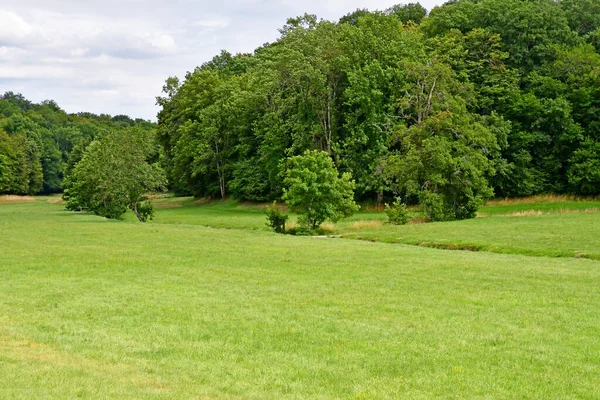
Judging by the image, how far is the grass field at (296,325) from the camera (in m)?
9.23

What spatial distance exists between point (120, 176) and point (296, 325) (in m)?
46.9

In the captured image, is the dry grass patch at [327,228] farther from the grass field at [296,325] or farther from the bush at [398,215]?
the grass field at [296,325]

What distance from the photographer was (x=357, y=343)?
1168 cm

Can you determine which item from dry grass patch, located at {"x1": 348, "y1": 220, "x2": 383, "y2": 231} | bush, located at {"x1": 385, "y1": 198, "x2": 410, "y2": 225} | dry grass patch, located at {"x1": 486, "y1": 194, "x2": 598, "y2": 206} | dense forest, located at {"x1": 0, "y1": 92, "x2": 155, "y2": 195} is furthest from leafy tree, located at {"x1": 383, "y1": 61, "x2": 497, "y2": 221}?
dense forest, located at {"x1": 0, "y1": 92, "x2": 155, "y2": 195}

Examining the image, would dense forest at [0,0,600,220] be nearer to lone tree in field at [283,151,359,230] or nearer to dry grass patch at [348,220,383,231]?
dry grass patch at [348,220,383,231]

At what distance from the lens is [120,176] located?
56.9 m

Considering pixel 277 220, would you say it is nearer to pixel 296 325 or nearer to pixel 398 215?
pixel 398 215

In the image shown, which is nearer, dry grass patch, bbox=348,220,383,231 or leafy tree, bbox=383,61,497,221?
dry grass patch, bbox=348,220,383,231

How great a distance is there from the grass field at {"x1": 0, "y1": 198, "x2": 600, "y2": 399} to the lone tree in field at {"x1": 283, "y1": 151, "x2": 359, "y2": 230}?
15.8 meters

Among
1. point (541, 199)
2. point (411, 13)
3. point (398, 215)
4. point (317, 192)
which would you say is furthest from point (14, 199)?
point (541, 199)

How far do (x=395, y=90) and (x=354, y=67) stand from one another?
4983 millimetres

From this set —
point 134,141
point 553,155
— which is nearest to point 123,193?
point 134,141

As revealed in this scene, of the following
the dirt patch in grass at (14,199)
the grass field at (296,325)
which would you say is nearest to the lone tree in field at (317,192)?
the grass field at (296,325)

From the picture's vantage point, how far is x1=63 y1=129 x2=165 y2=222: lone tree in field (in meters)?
57.2
